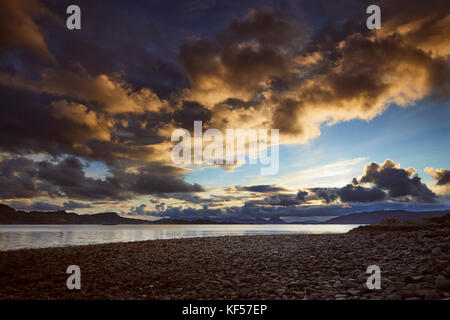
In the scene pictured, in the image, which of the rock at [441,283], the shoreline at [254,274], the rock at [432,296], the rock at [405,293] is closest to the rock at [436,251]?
the shoreline at [254,274]

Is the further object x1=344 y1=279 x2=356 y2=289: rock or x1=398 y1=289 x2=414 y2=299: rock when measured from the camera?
x1=344 y1=279 x2=356 y2=289: rock

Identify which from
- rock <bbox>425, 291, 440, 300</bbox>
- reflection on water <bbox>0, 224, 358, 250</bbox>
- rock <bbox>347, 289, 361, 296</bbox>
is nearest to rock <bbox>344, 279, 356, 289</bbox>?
rock <bbox>347, 289, 361, 296</bbox>

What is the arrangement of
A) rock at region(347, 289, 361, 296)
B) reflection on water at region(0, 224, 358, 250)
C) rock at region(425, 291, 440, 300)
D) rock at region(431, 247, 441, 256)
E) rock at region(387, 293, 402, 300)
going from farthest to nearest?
reflection on water at region(0, 224, 358, 250) → rock at region(431, 247, 441, 256) → rock at region(347, 289, 361, 296) → rock at region(387, 293, 402, 300) → rock at region(425, 291, 440, 300)

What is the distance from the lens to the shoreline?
26.5 ft

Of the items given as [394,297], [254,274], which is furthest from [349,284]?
[254,274]

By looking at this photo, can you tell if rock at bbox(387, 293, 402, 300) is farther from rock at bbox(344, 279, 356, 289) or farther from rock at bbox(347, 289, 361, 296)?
rock at bbox(344, 279, 356, 289)

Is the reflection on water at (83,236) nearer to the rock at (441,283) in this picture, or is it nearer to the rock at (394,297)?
the rock at (394,297)

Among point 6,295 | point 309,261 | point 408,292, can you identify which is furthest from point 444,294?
point 6,295

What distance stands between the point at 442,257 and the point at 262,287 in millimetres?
7135

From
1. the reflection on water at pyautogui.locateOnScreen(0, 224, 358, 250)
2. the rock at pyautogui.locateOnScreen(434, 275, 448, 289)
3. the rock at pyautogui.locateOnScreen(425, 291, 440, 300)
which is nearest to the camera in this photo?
the rock at pyautogui.locateOnScreen(425, 291, 440, 300)

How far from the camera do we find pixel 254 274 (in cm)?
1107
